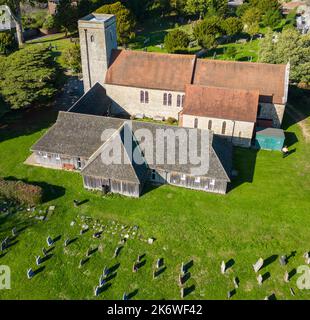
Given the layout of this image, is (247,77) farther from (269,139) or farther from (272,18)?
(272,18)

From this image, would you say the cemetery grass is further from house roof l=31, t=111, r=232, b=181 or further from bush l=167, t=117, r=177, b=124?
bush l=167, t=117, r=177, b=124

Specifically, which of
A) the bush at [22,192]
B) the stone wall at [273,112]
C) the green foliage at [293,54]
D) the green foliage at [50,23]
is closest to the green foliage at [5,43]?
the green foliage at [50,23]

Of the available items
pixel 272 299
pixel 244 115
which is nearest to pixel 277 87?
pixel 244 115

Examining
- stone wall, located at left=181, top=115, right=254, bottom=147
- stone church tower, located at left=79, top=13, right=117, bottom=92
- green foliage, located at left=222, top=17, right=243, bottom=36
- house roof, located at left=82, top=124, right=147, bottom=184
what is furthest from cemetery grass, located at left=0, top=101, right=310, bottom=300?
green foliage, located at left=222, top=17, right=243, bottom=36

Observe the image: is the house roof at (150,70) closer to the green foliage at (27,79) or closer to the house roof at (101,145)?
the green foliage at (27,79)

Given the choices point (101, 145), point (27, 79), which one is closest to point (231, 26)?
point (27, 79)

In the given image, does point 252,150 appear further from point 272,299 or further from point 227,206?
point 272,299
